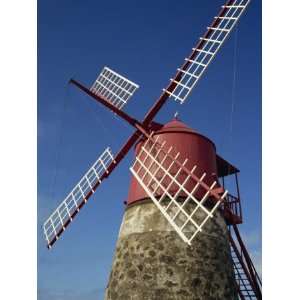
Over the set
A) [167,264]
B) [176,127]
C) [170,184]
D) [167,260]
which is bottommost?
[167,264]

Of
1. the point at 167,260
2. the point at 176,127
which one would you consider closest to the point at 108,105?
the point at 176,127

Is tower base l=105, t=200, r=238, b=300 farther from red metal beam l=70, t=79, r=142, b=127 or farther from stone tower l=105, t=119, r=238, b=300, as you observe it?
red metal beam l=70, t=79, r=142, b=127

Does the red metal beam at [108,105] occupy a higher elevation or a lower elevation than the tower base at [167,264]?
higher

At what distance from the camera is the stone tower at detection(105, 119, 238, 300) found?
10430mm

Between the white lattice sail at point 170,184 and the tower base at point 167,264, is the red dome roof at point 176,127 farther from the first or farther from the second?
the tower base at point 167,264

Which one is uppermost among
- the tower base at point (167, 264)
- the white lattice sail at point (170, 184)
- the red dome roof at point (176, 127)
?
the red dome roof at point (176, 127)

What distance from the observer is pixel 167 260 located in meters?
10.7

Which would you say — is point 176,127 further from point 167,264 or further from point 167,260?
point 167,264

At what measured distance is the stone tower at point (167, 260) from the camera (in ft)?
34.2

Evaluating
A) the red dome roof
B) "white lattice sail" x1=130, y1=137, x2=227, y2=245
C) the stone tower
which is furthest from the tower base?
the red dome roof

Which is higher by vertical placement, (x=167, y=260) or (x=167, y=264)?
(x=167, y=260)

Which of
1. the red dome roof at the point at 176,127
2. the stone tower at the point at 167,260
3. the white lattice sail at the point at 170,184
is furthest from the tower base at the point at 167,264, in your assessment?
the red dome roof at the point at 176,127
